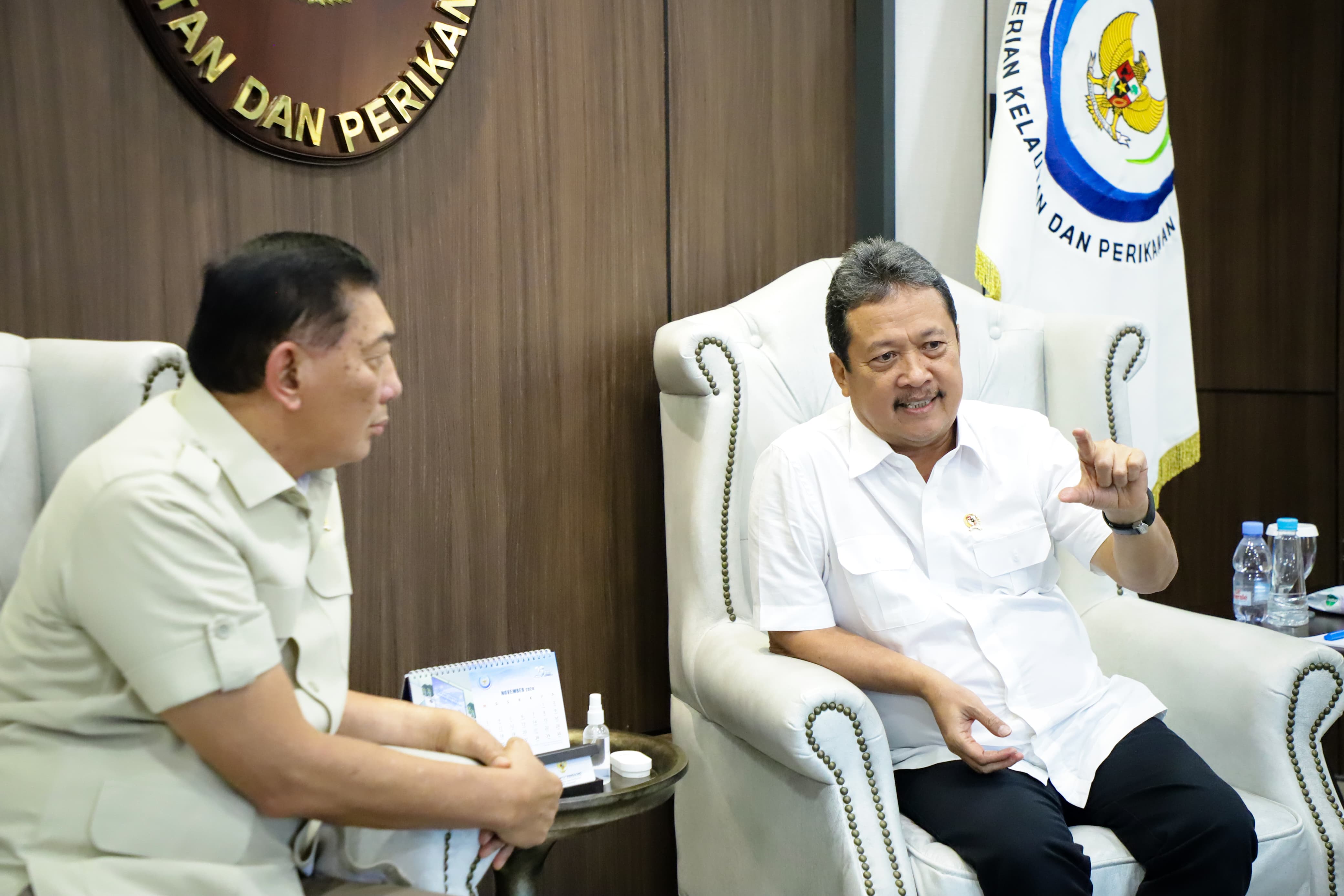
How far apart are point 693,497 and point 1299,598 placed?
4.41 feet

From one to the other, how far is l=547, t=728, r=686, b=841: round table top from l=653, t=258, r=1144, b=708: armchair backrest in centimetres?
24

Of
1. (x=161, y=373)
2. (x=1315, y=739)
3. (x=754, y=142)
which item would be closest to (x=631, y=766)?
(x=161, y=373)

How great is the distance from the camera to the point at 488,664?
1.90 metres

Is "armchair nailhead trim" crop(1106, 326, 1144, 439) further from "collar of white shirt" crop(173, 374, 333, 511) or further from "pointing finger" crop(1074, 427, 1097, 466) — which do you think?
"collar of white shirt" crop(173, 374, 333, 511)

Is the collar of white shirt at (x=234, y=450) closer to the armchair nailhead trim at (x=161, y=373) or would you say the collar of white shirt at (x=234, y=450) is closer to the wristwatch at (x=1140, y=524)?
the armchair nailhead trim at (x=161, y=373)

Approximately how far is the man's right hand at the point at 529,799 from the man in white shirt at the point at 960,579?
63 centimetres

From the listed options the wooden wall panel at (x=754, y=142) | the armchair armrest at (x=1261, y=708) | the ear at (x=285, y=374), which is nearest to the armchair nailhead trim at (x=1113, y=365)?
the armchair armrest at (x=1261, y=708)

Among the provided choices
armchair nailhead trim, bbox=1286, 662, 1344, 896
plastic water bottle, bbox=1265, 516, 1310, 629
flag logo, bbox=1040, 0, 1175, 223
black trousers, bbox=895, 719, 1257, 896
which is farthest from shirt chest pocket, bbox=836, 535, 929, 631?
flag logo, bbox=1040, 0, 1175, 223

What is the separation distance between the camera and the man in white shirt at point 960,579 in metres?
1.77

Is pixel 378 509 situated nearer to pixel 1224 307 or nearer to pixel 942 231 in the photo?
pixel 942 231

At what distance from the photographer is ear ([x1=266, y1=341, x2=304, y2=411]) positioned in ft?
4.12

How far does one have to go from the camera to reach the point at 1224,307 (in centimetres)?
359

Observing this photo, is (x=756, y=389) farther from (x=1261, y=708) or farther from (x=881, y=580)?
(x=1261, y=708)

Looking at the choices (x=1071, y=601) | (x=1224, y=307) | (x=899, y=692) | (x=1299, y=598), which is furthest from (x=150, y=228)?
(x=1224, y=307)
